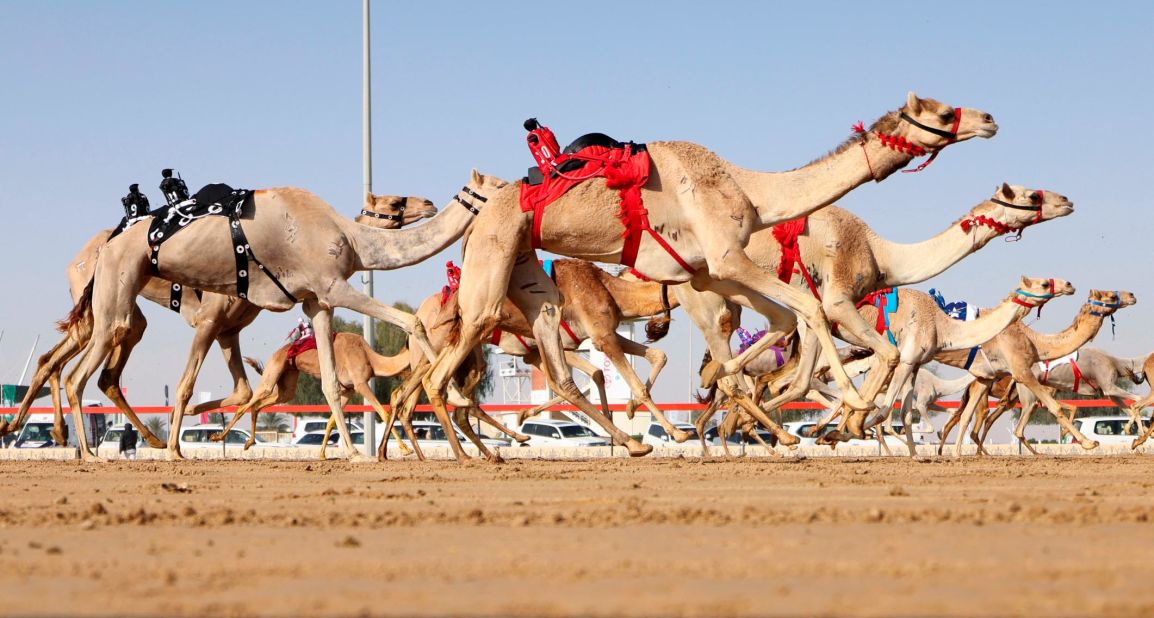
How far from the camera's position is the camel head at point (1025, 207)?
14.9m

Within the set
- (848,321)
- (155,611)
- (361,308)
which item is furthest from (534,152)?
(155,611)

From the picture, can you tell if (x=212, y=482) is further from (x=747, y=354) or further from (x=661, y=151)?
(x=747, y=354)

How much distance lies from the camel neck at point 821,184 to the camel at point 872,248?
2.53 m

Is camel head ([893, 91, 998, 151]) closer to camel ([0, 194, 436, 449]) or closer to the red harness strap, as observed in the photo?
the red harness strap

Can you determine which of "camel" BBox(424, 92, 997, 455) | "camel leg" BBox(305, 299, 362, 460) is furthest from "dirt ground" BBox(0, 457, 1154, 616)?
"camel leg" BBox(305, 299, 362, 460)

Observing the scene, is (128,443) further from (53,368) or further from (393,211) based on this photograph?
(393,211)

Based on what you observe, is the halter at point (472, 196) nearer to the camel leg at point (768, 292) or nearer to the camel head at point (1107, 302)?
the camel leg at point (768, 292)

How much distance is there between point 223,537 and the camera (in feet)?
19.6

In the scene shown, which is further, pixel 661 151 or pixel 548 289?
pixel 548 289

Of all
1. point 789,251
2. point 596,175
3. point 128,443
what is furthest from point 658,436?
point 596,175

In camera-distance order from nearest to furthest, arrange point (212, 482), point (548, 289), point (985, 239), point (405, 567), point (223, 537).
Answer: point (405, 567)
point (223, 537)
point (212, 482)
point (548, 289)
point (985, 239)

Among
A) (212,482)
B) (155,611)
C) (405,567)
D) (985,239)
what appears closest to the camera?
(155,611)

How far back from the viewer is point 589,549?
5289mm

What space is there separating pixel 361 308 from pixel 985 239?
6.42 metres
